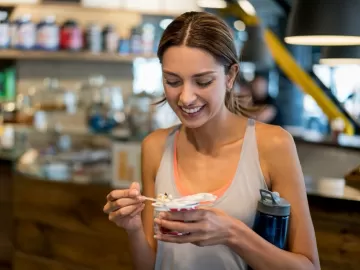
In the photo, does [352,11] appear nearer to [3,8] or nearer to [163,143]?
[163,143]

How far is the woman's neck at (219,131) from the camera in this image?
2.04m

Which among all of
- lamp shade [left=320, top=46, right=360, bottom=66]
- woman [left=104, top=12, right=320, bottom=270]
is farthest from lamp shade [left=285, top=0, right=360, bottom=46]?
woman [left=104, top=12, right=320, bottom=270]

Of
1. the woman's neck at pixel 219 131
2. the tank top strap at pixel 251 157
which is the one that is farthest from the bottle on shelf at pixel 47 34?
the tank top strap at pixel 251 157

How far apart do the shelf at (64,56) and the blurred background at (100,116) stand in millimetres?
13

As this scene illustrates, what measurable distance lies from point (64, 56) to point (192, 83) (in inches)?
195

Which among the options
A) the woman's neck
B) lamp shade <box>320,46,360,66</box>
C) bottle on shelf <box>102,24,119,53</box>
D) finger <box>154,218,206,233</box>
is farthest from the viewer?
bottle on shelf <box>102,24,119,53</box>

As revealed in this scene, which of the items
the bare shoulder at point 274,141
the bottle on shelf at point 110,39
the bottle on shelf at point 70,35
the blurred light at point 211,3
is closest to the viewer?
the bare shoulder at point 274,141

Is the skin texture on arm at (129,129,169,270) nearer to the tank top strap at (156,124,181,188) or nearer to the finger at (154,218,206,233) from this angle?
the tank top strap at (156,124,181,188)

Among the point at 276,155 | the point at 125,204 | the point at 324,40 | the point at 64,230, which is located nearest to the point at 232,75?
the point at 276,155

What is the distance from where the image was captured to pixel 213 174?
2000 mm

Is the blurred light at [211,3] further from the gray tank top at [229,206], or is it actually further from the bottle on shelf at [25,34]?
the gray tank top at [229,206]

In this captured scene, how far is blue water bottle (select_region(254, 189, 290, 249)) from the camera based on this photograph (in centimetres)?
182

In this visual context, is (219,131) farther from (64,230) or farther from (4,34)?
(4,34)

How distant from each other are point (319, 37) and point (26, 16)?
400 cm
